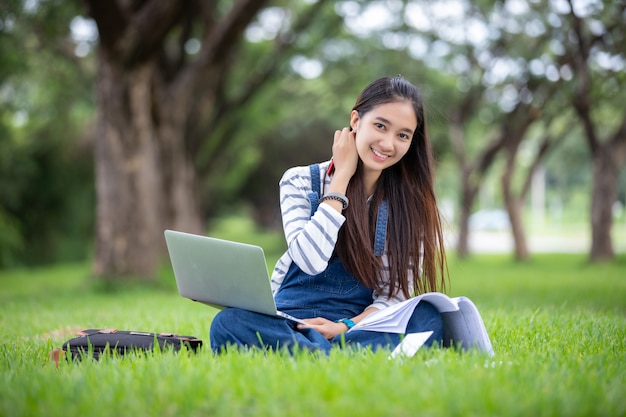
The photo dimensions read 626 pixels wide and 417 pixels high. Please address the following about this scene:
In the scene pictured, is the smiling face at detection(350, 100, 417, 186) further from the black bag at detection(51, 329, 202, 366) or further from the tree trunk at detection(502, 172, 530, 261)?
the tree trunk at detection(502, 172, 530, 261)

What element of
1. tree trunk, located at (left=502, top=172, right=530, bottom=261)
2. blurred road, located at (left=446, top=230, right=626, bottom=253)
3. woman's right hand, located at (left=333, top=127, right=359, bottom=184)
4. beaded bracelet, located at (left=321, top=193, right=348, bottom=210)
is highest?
woman's right hand, located at (left=333, top=127, right=359, bottom=184)

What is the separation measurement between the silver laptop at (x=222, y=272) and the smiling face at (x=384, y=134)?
0.93 meters

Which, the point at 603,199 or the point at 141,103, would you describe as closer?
the point at 141,103

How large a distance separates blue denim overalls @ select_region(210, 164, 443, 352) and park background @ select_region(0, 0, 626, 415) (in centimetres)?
32

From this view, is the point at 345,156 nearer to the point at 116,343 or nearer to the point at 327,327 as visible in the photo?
the point at 327,327

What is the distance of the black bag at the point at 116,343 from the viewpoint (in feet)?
12.2

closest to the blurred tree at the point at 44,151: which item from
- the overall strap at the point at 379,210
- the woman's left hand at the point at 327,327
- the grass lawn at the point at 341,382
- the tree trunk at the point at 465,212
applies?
the tree trunk at the point at 465,212

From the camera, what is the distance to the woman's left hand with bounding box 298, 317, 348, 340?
3.81 m

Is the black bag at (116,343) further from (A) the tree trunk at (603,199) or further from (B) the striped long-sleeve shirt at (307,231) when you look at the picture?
(A) the tree trunk at (603,199)

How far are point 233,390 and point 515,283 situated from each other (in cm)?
1027

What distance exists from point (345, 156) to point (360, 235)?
0.43 m

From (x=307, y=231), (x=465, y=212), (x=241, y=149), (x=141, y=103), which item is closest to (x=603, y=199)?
(x=465, y=212)

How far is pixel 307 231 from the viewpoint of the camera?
3.69 m

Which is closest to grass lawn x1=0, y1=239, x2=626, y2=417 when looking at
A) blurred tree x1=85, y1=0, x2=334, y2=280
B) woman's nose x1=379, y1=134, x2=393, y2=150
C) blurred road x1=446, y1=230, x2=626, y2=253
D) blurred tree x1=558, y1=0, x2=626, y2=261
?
woman's nose x1=379, y1=134, x2=393, y2=150
